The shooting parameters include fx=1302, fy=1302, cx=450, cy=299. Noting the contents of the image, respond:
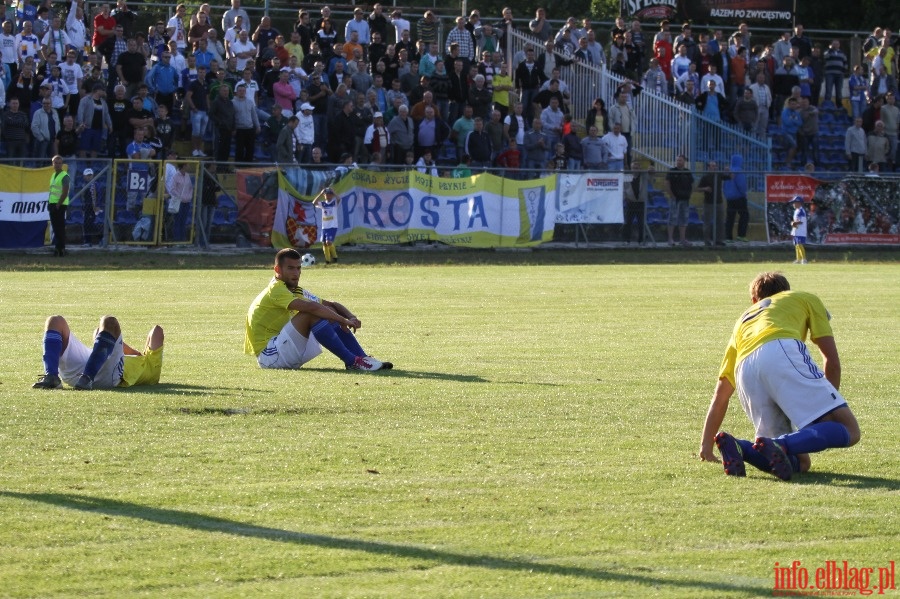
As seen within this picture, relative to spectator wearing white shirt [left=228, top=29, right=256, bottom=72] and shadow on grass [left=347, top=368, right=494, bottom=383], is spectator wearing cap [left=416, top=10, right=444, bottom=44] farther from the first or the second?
shadow on grass [left=347, top=368, right=494, bottom=383]

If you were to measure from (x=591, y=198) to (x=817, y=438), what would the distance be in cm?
2366

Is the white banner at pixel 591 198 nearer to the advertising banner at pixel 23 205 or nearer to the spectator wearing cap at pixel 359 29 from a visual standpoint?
the spectator wearing cap at pixel 359 29

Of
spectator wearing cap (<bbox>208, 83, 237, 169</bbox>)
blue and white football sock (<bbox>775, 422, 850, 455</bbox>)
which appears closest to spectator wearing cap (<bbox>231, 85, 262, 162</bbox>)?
spectator wearing cap (<bbox>208, 83, 237, 169</bbox>)

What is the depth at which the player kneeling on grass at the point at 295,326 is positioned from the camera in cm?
1227

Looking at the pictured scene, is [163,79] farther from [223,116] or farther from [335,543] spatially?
[335,543]

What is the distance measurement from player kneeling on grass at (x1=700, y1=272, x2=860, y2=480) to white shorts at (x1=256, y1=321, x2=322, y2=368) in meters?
5.40

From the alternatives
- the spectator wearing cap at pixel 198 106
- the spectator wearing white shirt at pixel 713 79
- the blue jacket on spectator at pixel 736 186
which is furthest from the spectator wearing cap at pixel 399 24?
the blue jacket on spectator at pixel 736 186

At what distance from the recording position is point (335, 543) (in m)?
6.21

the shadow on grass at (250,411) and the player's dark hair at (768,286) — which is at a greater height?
the player's dark hair at (768,286)

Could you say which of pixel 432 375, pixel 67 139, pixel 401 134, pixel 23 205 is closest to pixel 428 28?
pixel 401 134

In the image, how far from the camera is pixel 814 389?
25.8ft

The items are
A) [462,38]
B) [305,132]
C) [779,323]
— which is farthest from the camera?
[462,38]

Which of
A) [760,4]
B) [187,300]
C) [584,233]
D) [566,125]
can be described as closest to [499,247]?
[584,233]

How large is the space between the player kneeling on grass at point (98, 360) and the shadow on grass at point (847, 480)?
5.60 metres
